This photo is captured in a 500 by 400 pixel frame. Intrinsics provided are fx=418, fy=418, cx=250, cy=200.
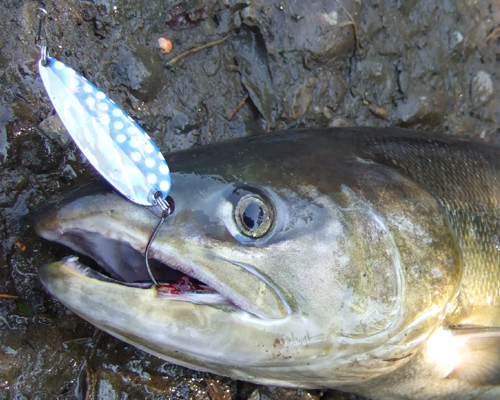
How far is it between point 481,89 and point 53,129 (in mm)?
3710

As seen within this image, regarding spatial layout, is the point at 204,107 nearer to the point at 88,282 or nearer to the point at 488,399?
the point at 88,282

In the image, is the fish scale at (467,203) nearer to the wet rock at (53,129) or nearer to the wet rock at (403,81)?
the wet rock at (403,81)

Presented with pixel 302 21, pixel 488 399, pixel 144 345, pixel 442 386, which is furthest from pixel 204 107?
pixel 488 399

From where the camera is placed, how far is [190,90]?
3.08 meters

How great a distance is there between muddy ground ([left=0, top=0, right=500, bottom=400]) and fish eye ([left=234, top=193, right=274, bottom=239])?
1273mm

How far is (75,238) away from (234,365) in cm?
95

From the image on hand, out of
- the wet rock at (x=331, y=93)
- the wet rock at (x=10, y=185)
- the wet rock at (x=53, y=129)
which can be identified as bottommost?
the wet rock at (x=10, y=185)

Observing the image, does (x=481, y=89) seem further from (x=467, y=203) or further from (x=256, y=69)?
(x=256, y=69)

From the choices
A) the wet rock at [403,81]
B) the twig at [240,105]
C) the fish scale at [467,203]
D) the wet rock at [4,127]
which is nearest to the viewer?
the fish scale at [467,203]

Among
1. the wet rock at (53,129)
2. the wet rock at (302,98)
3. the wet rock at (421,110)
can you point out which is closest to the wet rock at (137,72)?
the wet rock at (53,129)

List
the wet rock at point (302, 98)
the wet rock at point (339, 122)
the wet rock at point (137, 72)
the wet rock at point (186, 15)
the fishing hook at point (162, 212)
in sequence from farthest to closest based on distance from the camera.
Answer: the wet rock at point (339, 122), the wet rock at point (302, 98), the wet rock at point (186, 15), the wet rock at point (137, 72), the fishing hook at point (162, 212)

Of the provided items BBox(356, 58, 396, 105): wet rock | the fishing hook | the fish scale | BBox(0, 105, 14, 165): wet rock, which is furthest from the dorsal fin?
BBox(0, 105, 14, 165): wet rock

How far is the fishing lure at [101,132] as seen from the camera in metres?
1.84

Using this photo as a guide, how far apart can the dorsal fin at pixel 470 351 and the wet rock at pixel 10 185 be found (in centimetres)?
252
